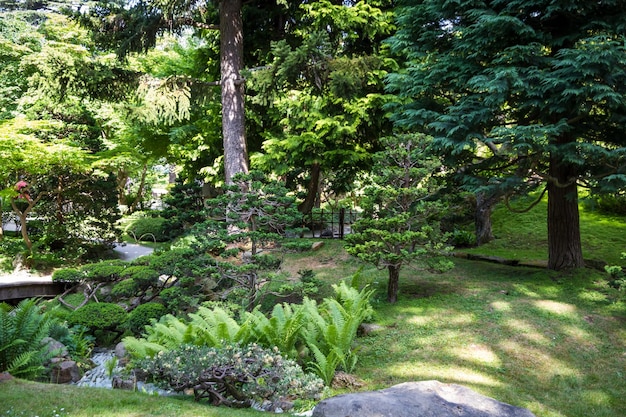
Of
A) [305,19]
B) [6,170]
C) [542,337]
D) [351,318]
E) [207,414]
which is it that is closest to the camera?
[207,414]

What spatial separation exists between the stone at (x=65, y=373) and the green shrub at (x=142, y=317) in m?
1.43

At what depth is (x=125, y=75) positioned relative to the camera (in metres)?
11.0

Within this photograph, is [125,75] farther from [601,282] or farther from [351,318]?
[601,282]

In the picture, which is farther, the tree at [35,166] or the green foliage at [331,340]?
the tree at [35,166]

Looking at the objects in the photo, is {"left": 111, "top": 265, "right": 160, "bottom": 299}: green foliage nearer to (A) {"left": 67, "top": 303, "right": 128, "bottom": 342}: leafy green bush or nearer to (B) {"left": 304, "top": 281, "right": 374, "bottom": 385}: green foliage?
(A) {"left": 67, "top": 303, "right": 128, "bottom": 342}: leafy green bush

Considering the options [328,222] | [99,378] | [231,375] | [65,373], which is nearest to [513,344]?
[231,375]

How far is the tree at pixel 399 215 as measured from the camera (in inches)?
281

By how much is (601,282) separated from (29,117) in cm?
1665

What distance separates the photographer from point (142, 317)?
7.39 m

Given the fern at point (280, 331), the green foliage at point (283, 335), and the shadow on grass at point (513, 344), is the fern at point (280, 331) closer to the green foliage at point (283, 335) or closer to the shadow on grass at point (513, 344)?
the green foliage at point (283, 335)

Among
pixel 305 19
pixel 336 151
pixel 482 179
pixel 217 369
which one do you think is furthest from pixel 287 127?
pixel 217 369

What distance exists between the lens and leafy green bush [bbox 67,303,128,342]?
7.42 meters

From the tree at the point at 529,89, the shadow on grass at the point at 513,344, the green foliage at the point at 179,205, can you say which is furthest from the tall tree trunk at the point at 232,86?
the shadow on grass at the point at 513,344

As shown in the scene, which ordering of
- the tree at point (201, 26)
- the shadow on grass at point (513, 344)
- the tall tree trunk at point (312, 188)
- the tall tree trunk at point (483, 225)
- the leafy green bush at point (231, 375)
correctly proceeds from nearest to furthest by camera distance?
the leafy green bush at point (231, 375)
the shadow on grass at point (513, 344)
the tree at point (201, 26)
the tall tree trunk at point (483, 225)
the tall tree trunk at point (312, 188)
